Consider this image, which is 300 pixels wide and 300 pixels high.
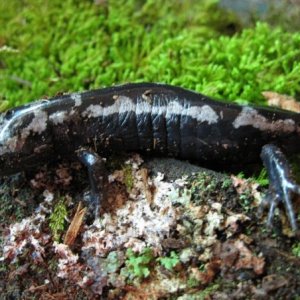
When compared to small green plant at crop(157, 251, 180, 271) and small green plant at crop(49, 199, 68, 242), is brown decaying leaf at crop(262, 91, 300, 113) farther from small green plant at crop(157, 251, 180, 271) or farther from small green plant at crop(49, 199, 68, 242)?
small green plant at crop(49, 199, 68, 242)

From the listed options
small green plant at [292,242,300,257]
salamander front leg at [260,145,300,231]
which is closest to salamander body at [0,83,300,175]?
salamander front leg at [260,145,300,231]

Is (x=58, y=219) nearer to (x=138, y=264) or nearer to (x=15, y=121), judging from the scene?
(x=138, y=264)

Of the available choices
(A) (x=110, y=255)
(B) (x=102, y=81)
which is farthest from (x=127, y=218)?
(B) (x=102, y=81)

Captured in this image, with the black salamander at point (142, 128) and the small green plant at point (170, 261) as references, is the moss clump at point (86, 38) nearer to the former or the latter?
the black salamander at point (142, 128)

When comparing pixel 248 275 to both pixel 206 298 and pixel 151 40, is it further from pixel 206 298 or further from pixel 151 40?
pixel 151 40

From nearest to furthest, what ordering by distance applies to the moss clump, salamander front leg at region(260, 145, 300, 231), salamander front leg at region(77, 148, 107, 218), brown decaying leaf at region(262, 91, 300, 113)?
1. salamander front leg at region(260, 145, 300, 231)
2. salamander front leg at region(77, 148, 107, 218)
3. brown decaying leaf at region(262, 91, 300, 113)
4. the moss clump

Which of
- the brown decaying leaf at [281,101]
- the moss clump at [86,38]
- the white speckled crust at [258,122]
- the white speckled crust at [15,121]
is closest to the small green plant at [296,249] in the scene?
the white speckled crust at [258,122]
